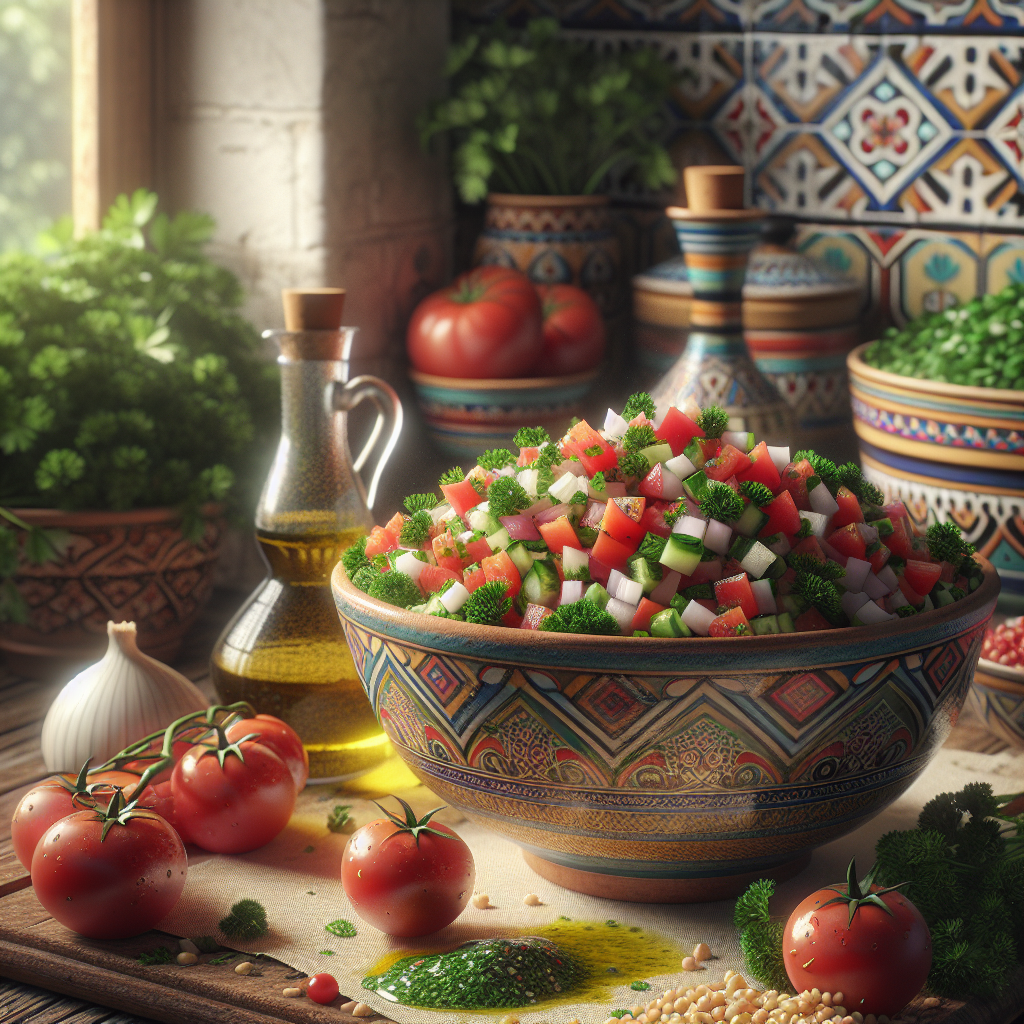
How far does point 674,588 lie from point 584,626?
87mm

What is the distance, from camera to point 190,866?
4.42ft

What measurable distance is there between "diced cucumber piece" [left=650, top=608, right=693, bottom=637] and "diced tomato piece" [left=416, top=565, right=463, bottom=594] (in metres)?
0.19

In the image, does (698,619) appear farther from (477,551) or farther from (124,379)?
(124,379)

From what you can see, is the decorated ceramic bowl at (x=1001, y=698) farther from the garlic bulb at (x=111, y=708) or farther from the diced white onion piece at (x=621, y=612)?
the garlic bulb at (x=111, y=708)

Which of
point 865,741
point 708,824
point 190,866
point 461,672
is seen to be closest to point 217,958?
point 190,866

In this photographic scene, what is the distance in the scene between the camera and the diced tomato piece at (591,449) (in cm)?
126

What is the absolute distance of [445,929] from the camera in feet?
4.03

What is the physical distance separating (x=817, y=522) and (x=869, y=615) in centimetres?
10

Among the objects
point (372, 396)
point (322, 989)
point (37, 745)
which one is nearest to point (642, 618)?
point (322, 989)

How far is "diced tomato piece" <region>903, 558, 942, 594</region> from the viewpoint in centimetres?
124

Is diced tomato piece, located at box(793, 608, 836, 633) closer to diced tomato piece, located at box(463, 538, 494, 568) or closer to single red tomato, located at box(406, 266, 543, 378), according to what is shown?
diced tomato piece, located at box(463, 538, 494, 568)

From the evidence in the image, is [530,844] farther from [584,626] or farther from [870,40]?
[870,40]

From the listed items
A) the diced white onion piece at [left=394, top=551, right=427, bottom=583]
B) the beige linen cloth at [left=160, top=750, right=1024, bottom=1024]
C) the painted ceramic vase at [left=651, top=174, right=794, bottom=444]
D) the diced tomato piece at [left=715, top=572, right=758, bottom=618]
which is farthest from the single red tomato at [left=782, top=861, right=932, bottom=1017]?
the painted ceramic vase at [left=651, top=174, right=794, bottom=444]

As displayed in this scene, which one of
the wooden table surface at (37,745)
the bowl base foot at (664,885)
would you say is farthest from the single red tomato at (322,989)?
the bowl base foot at (664,885)
